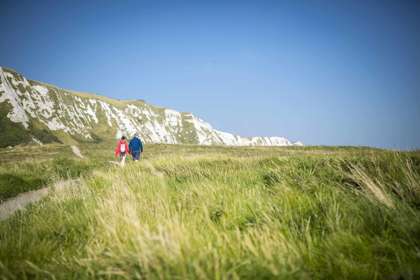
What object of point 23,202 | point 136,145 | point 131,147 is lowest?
point 23,202

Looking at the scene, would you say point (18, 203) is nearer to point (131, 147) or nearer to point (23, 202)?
point (23, 202)

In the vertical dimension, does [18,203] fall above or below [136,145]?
below

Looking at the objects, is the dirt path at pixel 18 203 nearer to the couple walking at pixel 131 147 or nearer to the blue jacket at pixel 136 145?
the couple walking at pixel 131 147

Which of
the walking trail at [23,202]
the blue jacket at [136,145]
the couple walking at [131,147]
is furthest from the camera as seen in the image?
the blue jacket at [136,145]

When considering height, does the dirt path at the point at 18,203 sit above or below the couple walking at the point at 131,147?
below

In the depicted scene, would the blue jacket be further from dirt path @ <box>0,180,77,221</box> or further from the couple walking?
dirt path @ <box>0,180,77,221</box>

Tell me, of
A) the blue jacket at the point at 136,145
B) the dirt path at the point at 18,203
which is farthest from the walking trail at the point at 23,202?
the blue jacket at the point at 136,145

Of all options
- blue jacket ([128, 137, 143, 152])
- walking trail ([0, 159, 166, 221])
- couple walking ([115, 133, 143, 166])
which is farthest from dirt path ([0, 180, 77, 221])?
blue jacket ([128, 137, 143, 152])

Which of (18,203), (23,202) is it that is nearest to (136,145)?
(23,202)

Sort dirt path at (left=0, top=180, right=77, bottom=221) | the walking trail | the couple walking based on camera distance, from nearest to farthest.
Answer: the walking trail → dirt path at (left=0, top=180, right=77, bottom=221) → the couple walking

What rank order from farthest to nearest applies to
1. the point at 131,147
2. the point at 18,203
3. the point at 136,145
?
1. the point at 131,147
2. the point at 136,145
3. the point at 18,203

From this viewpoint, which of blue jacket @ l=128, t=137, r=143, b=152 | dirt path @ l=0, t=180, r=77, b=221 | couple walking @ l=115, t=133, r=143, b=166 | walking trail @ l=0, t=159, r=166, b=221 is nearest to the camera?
walking trail @ l=0, t=159, r=166, b=221

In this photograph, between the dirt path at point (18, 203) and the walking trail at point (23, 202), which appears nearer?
Answer: the walking trail at point (23, 202)

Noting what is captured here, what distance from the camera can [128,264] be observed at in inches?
92.1
